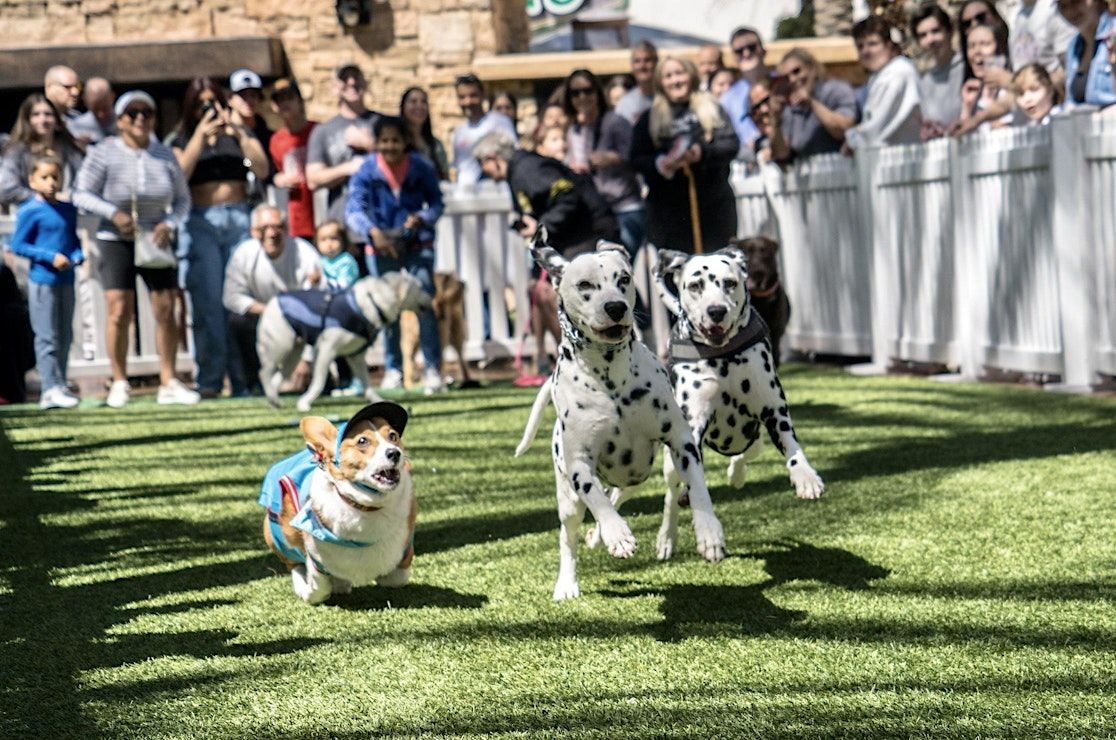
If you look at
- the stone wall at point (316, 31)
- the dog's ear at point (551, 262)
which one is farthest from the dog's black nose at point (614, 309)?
the stone wall at point (316, 31)

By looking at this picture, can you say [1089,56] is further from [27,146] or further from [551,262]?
[27,146]

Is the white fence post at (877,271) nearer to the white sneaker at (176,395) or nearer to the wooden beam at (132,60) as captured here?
the white sneaker at (176,395)

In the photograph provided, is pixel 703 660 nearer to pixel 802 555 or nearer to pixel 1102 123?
pixel 802 555

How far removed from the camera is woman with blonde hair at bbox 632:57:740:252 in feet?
38.0

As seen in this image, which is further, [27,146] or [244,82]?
[244,82]

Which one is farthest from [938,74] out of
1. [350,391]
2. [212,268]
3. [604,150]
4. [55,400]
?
[55,400]

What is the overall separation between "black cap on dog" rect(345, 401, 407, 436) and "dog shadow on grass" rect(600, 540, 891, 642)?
0.90 metres

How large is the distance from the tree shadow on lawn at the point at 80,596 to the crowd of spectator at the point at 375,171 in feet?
13.3

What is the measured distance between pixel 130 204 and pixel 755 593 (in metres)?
7.93

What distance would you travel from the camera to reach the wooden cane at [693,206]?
1154 cm

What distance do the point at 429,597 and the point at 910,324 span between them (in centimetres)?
722

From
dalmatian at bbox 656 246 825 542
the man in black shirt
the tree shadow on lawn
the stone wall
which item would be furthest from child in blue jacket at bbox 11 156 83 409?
the stone wall

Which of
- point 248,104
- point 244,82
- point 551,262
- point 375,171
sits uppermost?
point 244,82

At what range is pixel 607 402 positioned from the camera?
548cm
